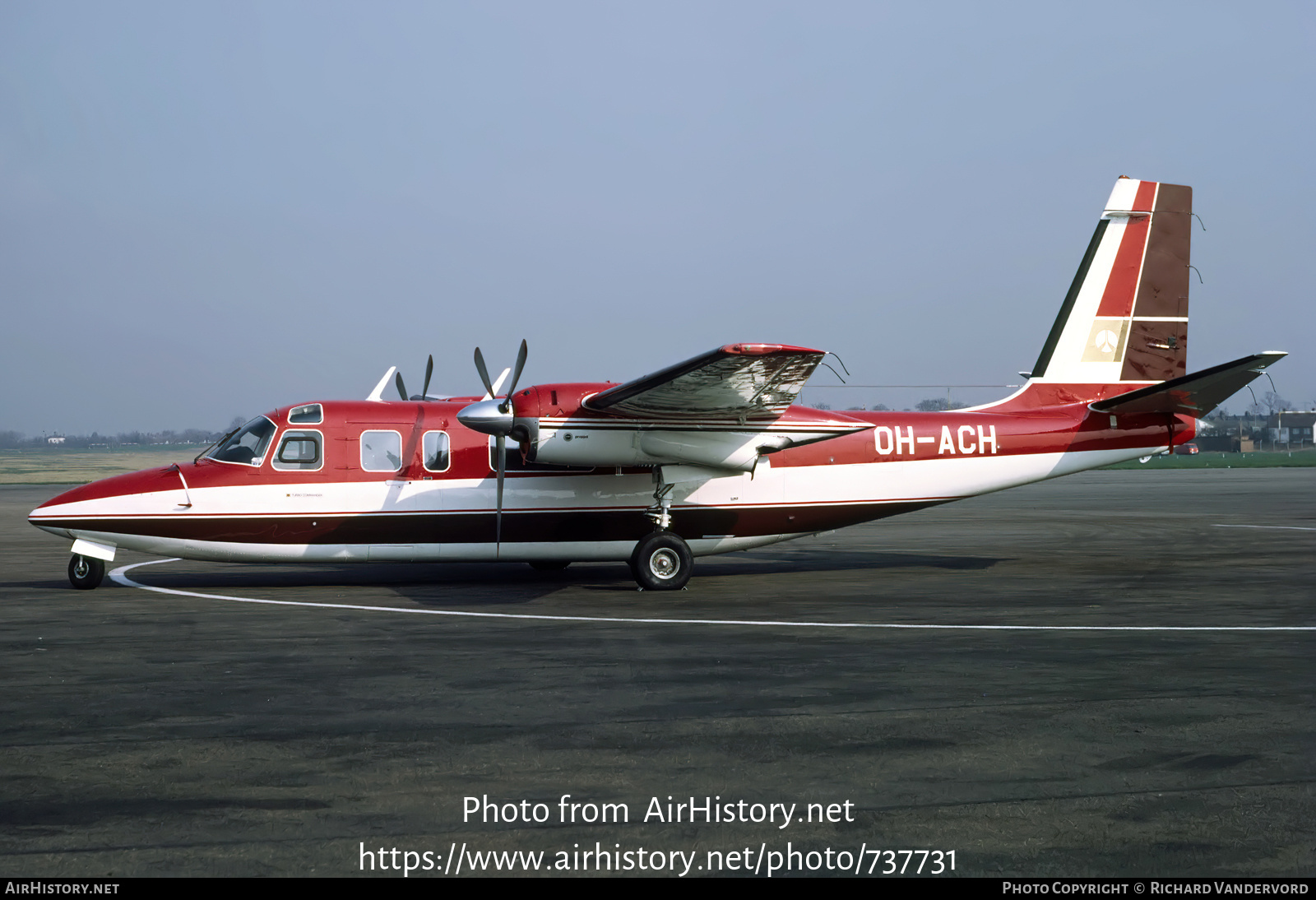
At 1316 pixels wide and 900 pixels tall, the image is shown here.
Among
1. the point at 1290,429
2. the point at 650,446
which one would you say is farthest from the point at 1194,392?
the point at 1290,429

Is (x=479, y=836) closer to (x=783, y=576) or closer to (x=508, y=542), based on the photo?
(x=508, y=542)

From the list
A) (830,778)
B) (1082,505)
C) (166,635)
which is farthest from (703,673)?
(1082,505)

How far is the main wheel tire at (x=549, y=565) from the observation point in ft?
54.0

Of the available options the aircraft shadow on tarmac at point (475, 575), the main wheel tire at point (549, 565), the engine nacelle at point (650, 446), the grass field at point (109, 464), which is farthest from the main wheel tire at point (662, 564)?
the grass field at point (109, 464)

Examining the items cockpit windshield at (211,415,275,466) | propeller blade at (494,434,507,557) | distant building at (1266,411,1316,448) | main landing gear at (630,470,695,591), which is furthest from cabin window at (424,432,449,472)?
distant building at (1266,411,1316,448)

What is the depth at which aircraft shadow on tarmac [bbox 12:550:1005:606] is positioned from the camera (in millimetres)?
15141

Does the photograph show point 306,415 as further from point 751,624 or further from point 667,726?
point 667,726

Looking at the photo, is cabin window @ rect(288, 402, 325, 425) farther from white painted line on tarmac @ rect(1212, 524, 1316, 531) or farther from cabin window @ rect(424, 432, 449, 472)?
white painted line on tarmac @ rect(1212, 524, 1316, 531)

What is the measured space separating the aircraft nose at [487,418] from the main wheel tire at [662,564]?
9.07ft

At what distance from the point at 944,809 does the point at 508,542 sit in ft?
37.1

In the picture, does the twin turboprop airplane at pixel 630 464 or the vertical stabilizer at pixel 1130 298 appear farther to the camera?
the vertical stabilizer at pixel 1130 298

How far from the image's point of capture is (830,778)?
19.5ft

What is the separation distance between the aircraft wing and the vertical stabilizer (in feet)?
20.3

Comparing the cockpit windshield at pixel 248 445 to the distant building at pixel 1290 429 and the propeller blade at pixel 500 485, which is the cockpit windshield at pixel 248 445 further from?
the distant building at pixel 1290 429
